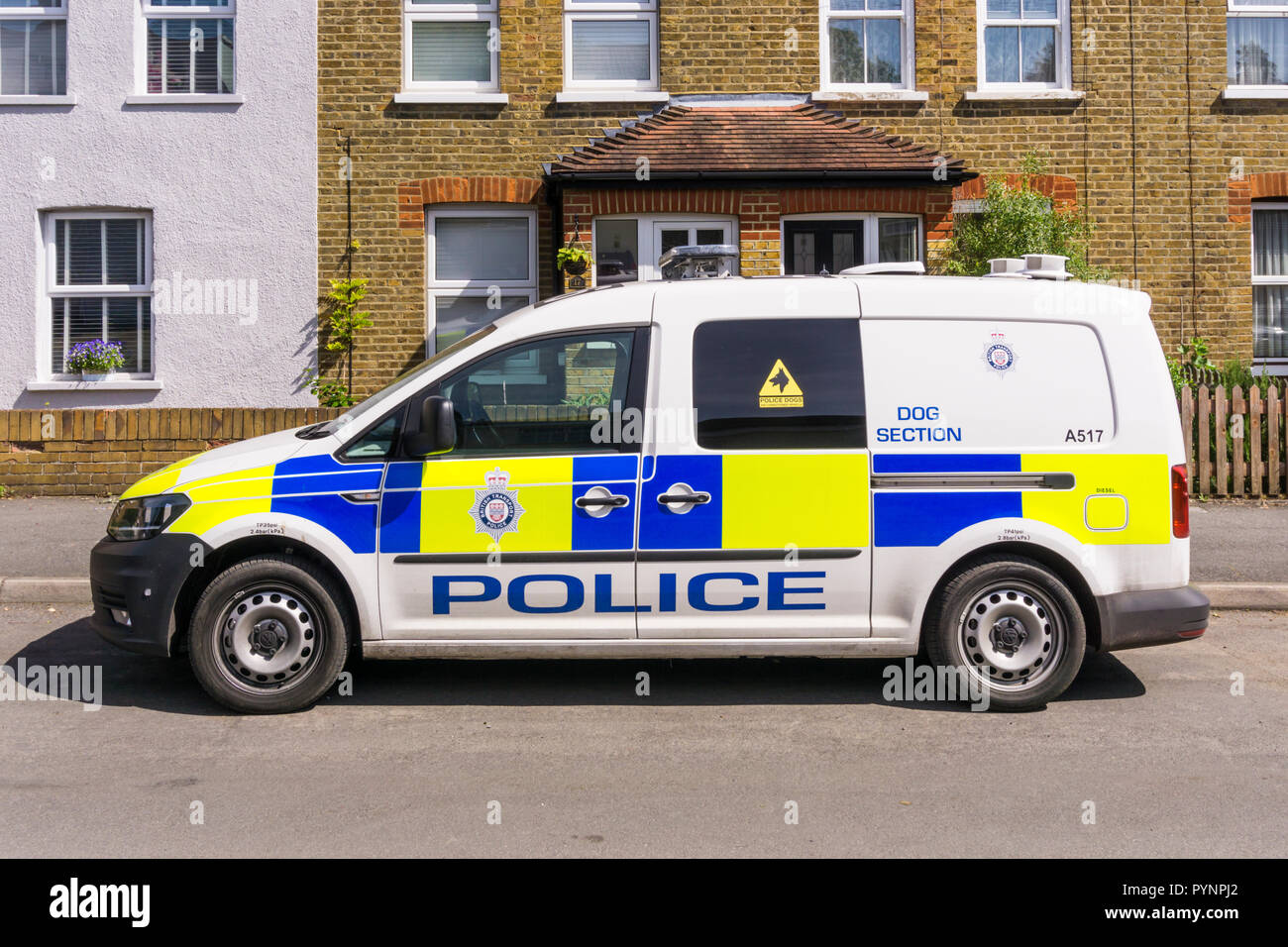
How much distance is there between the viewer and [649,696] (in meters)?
6.14

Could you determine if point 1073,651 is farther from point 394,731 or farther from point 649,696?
point 394,731

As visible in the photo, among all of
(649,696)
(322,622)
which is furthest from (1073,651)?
(322,622)

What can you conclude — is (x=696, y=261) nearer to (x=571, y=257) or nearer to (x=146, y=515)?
(x=146, y=515)

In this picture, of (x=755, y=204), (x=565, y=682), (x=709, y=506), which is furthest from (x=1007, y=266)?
(x=755, y=204)

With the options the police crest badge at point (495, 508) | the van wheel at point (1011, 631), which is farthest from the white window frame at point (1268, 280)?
the police crest badge at point (495, 508)

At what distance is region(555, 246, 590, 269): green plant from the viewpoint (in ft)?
40.7


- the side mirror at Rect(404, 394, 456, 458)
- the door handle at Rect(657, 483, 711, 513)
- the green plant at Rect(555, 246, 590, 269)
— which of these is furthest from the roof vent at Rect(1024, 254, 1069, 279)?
the green plant at Rect(555, 246, 590, 269)

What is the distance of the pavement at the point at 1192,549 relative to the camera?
838cm

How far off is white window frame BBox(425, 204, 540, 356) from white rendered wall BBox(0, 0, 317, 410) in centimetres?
124

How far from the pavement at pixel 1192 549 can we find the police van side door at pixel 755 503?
3978 millimetres

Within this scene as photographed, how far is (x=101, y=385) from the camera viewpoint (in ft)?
42.8

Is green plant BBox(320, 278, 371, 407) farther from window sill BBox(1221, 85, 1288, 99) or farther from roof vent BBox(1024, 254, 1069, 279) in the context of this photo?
window sill BBox(1221, 85, 1288, 99)

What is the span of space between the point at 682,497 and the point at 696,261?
6.59 ft

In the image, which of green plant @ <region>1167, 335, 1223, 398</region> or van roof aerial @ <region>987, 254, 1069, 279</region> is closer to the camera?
van roof aerial @ <region>987, 254, 1069, 279</region>
